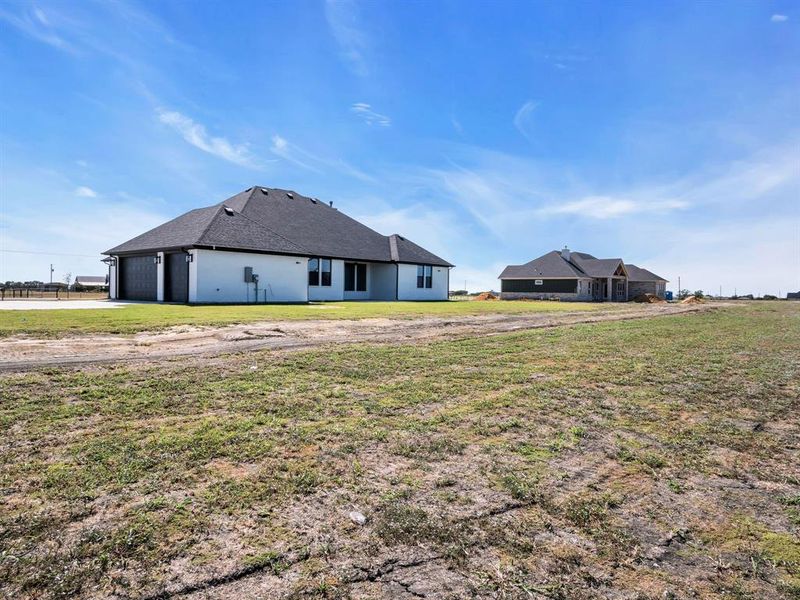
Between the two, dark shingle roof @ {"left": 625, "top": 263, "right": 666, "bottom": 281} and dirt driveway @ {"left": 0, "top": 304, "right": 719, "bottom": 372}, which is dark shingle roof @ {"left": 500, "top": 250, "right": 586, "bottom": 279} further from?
dirt driveway @ {"left": 0, "top": 304, "right": 719, "bottom": 372}

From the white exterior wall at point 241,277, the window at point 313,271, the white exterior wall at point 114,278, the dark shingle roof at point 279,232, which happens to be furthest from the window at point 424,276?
the white exterior wall at point 114,278

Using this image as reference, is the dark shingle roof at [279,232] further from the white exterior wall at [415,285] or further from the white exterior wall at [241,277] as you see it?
the white exterior wall at [415,285]

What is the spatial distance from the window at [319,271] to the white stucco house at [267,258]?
0.06 metres

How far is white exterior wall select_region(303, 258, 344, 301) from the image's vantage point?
30.6 m

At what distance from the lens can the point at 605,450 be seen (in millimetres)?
3826

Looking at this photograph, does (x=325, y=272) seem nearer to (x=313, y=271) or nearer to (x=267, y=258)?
(x=313, y=271)

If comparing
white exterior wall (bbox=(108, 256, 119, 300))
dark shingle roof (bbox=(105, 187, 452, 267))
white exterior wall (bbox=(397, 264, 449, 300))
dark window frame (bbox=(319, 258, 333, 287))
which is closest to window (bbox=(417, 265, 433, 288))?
white exterior wall (bbox=(397, 264, 449, 300))

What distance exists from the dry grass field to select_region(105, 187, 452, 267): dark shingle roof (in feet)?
66.2

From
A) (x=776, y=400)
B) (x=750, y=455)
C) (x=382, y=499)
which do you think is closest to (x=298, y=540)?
(x=382, y=499)

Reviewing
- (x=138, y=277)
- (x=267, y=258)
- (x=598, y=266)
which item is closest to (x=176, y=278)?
(x=138, y=277)

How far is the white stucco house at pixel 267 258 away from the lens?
24.1 metres

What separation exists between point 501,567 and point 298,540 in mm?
1025

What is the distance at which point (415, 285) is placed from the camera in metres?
37.4

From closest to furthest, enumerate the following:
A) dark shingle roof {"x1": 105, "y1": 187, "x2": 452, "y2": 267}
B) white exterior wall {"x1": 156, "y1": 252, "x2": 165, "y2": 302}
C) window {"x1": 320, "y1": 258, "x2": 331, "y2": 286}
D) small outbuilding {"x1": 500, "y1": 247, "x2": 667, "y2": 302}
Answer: white exterior wall {"x1": 156, "y1": 252, "x2": 165, "y2": 302} < dark shingle roof {"x1": 105, "y1": 187, "x2": 452, "y2": 267} < window {"x1": 320, "y1": 258, "x2": 331, "y2": 286} < small outbuilding {"x1": 500, "y1": 247, "x2": 667, "y2": 302}
